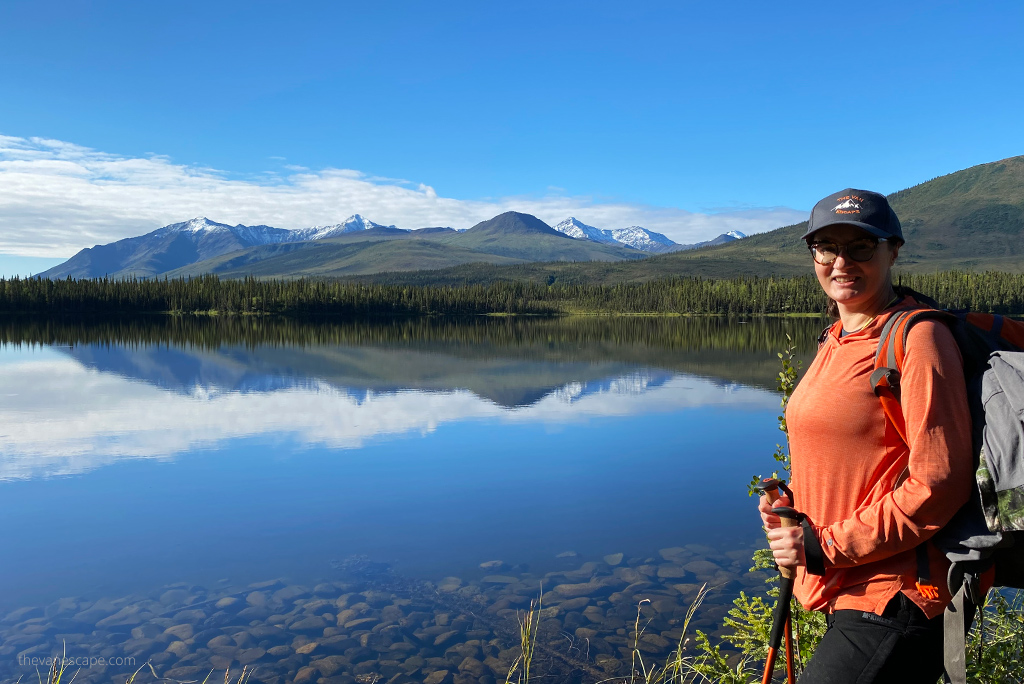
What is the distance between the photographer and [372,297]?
589ft

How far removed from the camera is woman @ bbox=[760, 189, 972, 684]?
296 cm

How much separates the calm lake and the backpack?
6.53 m

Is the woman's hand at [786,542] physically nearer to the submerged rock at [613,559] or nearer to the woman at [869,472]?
the woman at [869,472]

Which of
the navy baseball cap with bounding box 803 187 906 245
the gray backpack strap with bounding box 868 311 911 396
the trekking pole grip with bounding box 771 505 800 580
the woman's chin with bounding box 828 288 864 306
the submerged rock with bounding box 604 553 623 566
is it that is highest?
the navy baseball cap with bounding box 803 187 906 245

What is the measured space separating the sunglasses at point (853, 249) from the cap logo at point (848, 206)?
0.15 metres

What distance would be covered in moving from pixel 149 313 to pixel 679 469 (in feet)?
552

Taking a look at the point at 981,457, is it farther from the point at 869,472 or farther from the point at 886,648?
the point at 886,648

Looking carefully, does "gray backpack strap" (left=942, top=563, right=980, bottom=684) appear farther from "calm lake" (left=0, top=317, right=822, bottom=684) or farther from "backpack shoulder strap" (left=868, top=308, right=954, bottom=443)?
"calm lake" (left=0, top=317, right=822, bottom=684)

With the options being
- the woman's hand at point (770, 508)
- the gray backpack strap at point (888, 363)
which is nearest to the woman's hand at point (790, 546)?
the woman's hand at point (770, 508)

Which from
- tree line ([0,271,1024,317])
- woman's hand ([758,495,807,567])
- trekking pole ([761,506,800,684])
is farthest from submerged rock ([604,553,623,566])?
tree line ([0,271,1024,317])

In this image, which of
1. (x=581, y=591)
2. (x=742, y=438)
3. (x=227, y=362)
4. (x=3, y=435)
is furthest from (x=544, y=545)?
(x=227, y=362)

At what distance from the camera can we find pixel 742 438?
78.3 feet

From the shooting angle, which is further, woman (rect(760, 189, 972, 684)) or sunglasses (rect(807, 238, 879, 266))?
sunglasses (rect(807, 238, 879, 266))

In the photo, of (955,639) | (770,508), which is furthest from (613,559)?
(955,639)
